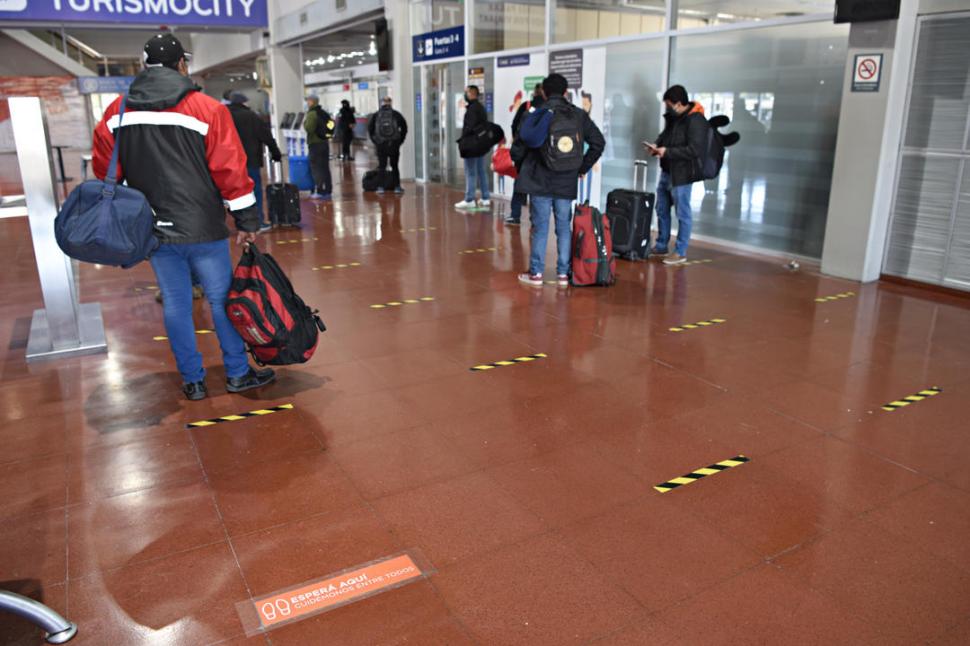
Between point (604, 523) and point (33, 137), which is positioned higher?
point (33, 137)

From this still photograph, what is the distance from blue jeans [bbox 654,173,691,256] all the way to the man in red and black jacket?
4.74 m

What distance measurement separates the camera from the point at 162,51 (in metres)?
3.56

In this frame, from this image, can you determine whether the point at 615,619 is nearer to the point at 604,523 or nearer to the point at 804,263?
the point at 604,523

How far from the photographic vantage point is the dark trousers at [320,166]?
12094 millimetres

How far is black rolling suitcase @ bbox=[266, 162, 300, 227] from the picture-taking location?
30.4 ft

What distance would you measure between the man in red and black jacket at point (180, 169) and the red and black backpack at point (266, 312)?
11cm

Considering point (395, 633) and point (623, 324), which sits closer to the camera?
point (395, 633)

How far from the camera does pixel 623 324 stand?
541cm

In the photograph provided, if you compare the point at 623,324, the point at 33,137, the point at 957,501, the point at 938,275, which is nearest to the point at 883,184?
the point at 938,275

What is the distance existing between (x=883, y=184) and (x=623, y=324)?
2.93 m

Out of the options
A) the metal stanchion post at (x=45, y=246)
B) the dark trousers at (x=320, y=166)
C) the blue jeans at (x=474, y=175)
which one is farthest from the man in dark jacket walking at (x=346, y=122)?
the metal stanchion post at (x=45, y=246)

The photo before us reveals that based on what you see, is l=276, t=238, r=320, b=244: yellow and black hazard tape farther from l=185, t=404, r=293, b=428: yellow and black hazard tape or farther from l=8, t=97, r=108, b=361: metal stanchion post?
l=185, t=404, r=293, b=428: yellow and black hazard tape

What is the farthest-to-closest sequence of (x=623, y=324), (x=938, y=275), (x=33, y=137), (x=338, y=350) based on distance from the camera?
(x=938, y=275) → (x=623, y=324) → (x=338, y=350) → (x=33, y=137)

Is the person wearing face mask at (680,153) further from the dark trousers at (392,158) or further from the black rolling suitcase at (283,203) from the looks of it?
the dark trousers at (392,158)
